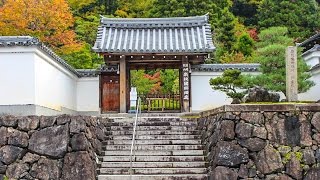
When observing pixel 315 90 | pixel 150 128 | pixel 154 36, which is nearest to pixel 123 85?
pixel 154 36

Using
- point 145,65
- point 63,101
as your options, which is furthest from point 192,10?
point 63,101

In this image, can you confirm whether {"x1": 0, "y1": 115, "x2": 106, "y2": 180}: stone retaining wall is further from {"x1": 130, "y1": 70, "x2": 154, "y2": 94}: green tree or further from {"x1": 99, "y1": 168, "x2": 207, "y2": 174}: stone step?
{"x1": 130, "y1": 70, "x2": 154, "y2": 94}: green tree

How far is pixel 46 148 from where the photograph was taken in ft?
33.8

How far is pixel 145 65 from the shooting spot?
20.2 metres

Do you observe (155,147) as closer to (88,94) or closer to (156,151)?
(156,151)

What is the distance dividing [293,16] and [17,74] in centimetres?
2654

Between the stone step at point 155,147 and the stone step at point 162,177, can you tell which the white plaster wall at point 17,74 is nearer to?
the stone step at point 155,147

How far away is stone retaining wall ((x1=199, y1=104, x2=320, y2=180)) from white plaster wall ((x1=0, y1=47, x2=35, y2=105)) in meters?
7.16

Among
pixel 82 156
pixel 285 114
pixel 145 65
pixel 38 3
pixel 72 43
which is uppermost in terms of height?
pixel 38 3

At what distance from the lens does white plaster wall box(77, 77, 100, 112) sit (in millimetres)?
21484

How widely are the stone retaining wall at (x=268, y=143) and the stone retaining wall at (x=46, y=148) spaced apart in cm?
307

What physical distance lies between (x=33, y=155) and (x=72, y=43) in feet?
47.7

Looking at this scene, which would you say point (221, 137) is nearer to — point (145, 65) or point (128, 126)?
point (128, 126)

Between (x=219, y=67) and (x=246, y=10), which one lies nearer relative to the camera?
(x=219, y=67)
